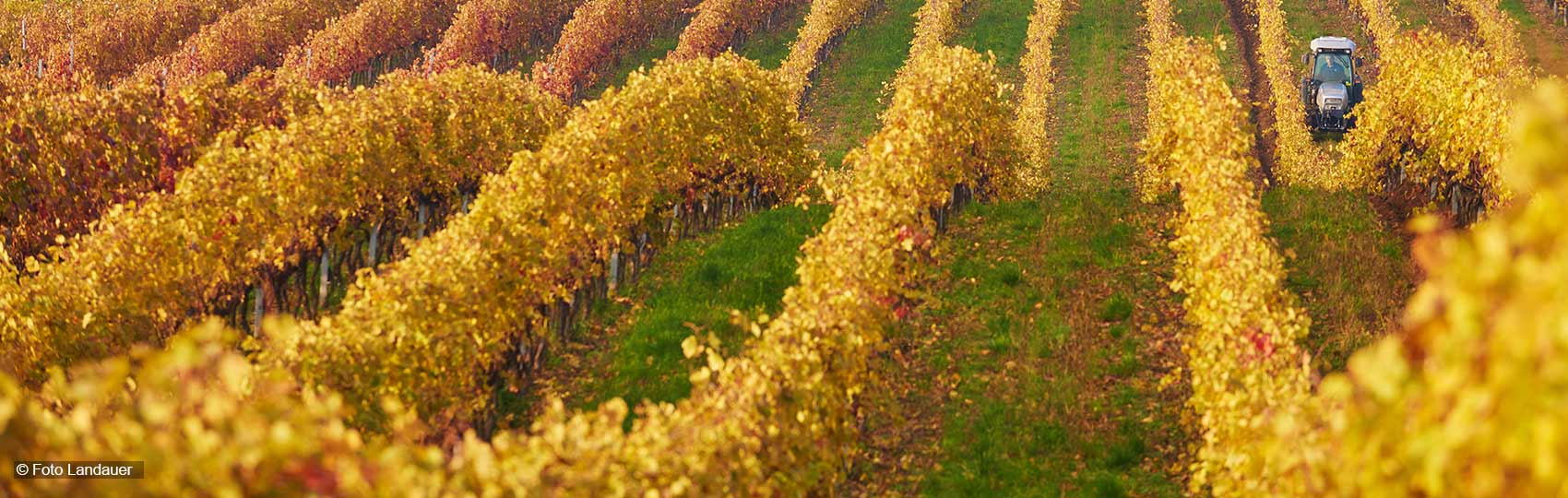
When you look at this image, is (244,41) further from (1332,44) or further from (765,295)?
(1332,44)

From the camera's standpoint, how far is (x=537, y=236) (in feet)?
55.5

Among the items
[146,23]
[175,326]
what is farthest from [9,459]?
[146,23]

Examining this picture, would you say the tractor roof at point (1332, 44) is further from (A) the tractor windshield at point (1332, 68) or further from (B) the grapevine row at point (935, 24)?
(B) the grapevine row at point (935, 24)

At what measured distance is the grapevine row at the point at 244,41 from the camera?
48.7 metres

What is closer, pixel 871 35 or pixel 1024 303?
pixel 1024 303

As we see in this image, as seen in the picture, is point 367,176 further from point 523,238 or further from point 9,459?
point 9,459

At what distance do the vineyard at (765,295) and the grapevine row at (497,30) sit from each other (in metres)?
23.6

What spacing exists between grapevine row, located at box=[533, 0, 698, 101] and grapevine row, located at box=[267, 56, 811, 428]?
19609 mm

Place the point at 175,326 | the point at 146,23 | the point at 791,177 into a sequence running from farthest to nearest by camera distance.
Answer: the point at 146,23, the point at 791,177, the point at 175,326

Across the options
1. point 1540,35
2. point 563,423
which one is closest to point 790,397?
point 563,423

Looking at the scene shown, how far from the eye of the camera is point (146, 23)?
5334 centimetres

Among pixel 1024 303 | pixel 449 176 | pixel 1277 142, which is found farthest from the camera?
pixel 1277 142

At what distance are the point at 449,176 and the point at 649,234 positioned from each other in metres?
4.65

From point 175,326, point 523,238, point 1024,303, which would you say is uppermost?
point 523,238
